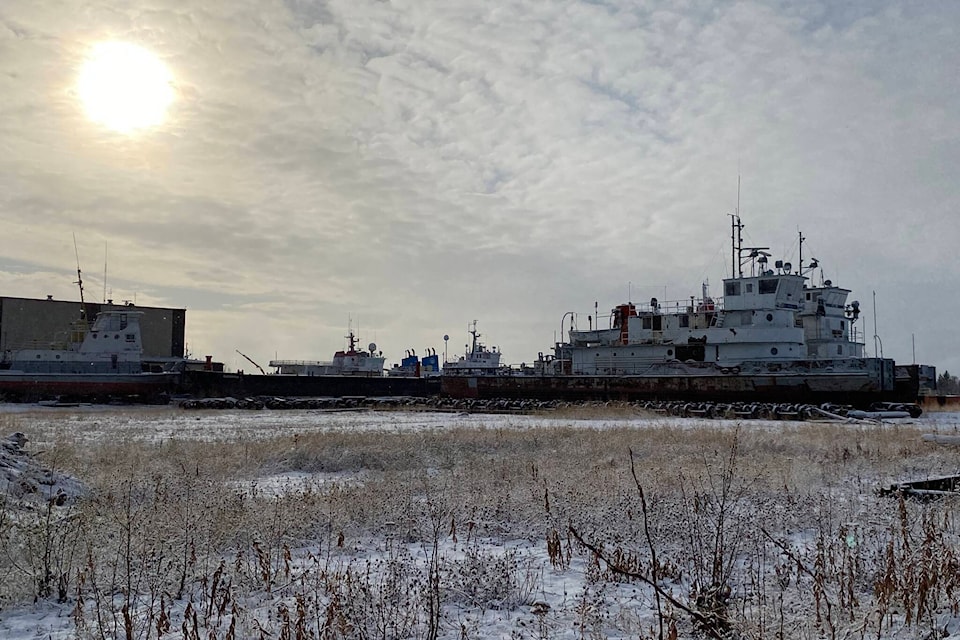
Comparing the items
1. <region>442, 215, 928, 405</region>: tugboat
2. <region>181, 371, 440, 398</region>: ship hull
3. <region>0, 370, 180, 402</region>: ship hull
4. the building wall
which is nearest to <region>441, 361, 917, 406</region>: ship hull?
<region>442, 215, 928, 405</region>: tugboat

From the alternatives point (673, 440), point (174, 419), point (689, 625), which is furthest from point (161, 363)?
Answer: point (689, 625)

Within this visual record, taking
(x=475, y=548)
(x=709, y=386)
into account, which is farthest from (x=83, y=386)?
(x=475, y=548)

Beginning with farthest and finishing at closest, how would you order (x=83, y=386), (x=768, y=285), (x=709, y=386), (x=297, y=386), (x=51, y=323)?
(x=51, y=323), (x=297, y=386), (x=83, y=386), (x=768, y=285), (x=709, y=386)

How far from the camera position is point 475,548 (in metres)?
7.29

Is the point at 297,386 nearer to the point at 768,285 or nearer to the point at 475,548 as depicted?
the point at 768,285

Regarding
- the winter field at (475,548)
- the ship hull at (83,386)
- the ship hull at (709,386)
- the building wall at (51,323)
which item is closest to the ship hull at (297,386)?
the ship hull at (83,386)

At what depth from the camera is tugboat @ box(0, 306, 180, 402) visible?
138ft

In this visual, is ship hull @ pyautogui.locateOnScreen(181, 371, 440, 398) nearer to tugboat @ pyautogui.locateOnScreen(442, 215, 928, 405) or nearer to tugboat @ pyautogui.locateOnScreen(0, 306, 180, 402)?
tugboat @ pyautogui.locateOnScreen(0, 306, 180, 402)

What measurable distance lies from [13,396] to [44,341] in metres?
24.8

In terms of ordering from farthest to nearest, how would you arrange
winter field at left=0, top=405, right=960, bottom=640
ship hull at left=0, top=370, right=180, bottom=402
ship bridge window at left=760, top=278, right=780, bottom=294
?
ship hull at left=0, top=370, right=180, bottom=402 < ship bridge window at left=760, top=278, right=780, bottom=294 < winter field at left=0, top=405, right=960, bottom=640

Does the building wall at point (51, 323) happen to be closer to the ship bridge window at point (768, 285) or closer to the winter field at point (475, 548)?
the ship bridge window at point (768, 285)

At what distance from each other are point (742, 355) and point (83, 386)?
118 feet

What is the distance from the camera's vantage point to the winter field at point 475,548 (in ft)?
17.2

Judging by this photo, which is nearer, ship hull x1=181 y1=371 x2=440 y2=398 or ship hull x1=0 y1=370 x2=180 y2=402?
ship hull x1=0 y1=370 x2=180 y2=402
